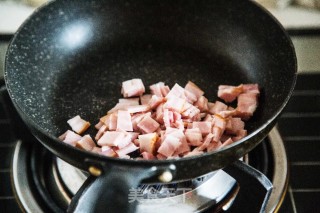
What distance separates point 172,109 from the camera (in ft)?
2.94

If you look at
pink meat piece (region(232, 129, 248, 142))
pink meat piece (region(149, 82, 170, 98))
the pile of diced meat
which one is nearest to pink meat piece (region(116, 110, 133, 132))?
the pile of diced meat

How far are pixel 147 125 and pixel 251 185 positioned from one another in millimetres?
241

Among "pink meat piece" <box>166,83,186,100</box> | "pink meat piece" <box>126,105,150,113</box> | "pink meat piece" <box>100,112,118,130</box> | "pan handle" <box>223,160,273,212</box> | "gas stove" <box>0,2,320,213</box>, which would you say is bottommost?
"gas stove" <box>0,2,320,213</box>

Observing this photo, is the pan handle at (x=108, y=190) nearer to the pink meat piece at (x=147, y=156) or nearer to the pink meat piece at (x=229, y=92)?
the pink meat piece at (x=147, y=156)

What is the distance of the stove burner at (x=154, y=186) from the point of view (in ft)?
2.66

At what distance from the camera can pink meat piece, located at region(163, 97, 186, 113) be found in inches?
35.2

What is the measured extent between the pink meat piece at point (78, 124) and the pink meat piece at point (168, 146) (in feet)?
0.59

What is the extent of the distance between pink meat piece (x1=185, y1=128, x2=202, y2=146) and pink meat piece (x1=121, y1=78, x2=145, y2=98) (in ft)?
0.55

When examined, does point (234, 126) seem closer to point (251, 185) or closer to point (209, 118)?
point (209, 118)

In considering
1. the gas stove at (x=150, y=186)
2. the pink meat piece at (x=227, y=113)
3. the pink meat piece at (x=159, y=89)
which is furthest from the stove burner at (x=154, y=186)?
the pink meat piece at (x=159, y=89)

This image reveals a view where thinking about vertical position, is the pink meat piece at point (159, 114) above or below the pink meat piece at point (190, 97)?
below

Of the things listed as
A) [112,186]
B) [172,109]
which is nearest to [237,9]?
[172,109]

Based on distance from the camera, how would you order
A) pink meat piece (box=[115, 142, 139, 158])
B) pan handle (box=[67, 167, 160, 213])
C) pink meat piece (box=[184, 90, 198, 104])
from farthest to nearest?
1. pink meat piece (box=[184, 90, 198, 104])
2. pink meat piece (box=[115, 142, 139, 158])
3. pan handle (box=[67, 167, 160, 213])

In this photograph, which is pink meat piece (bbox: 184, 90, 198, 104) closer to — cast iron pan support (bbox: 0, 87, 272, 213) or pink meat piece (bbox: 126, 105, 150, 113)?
pink meat piece (bbox: 126, 105, 150, 113)
